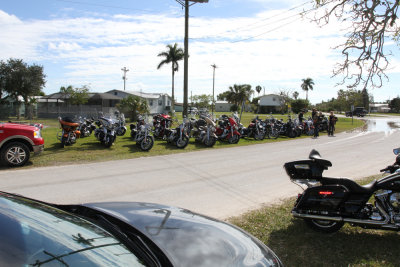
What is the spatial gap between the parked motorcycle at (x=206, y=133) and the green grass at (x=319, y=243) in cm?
950

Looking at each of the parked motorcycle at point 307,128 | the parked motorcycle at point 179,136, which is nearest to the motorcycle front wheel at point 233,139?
the parked motorcycle at point 179,136

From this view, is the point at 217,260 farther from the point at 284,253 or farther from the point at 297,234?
the point at 297,234

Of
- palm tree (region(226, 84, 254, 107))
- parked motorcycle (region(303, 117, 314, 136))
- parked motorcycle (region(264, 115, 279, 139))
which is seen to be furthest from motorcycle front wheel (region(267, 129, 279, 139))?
palm tree (region(226, 84, 254, 107))

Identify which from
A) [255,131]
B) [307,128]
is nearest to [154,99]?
[307,128]

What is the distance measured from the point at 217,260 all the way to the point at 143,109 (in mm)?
31649

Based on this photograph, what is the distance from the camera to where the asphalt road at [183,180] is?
243 inches

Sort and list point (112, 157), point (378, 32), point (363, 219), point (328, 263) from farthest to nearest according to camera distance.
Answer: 1. point (112, 157)
2. point (378, 32)
3. point (363, 219)
4. point (328, 263)

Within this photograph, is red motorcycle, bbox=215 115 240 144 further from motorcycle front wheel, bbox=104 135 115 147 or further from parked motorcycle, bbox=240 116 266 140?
motorcycle front wheel, bbox=104 135 115 147

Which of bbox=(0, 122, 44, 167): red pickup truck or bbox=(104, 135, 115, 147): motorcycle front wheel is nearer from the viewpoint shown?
bbox=(0, 122, 44, 167): red pickup truck

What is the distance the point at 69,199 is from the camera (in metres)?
6.07

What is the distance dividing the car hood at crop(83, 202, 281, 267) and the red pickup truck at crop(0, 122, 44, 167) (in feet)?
26.0

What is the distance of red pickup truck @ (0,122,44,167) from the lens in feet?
29.8

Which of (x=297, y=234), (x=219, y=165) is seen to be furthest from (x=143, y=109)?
(x=297, y=234)

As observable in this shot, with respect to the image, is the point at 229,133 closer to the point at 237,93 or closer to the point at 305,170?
the point at 305,170
